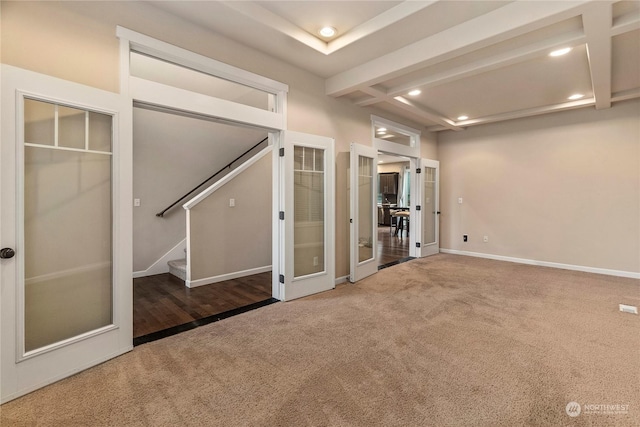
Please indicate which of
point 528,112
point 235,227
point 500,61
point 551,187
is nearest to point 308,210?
point 235,227

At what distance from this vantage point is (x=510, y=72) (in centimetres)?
357

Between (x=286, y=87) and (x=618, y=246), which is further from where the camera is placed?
(x=618, y=246)

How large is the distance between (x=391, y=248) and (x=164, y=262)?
483cm

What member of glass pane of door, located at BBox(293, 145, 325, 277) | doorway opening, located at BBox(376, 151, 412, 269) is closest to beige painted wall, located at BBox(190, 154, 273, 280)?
glass pane of door, located at BBox(293, 145, 325, 277)

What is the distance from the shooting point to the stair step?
14.3 feet

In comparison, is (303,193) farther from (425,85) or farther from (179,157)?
(179,157)

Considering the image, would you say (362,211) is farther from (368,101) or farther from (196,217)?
(196,217)

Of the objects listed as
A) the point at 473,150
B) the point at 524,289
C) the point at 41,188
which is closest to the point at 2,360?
the point at 41,188

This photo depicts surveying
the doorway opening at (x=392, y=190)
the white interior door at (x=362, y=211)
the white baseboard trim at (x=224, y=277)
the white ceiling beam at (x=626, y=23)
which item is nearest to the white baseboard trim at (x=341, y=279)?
the white interior door at (x=362, y=211)

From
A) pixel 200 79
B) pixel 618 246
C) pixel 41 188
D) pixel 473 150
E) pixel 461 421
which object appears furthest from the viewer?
pixel 473 150

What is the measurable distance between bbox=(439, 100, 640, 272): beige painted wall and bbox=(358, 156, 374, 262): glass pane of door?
2.71 meters

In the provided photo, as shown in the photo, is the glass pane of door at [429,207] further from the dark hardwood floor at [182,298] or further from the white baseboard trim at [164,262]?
the white baseboard trim at [164,262]

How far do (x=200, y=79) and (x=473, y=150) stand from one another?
5.29 metres

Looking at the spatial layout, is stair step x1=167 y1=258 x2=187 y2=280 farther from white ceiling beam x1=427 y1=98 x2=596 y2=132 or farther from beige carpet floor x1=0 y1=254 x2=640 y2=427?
white ceiling beam x1=427 y1=98 x2=596 y2=132
